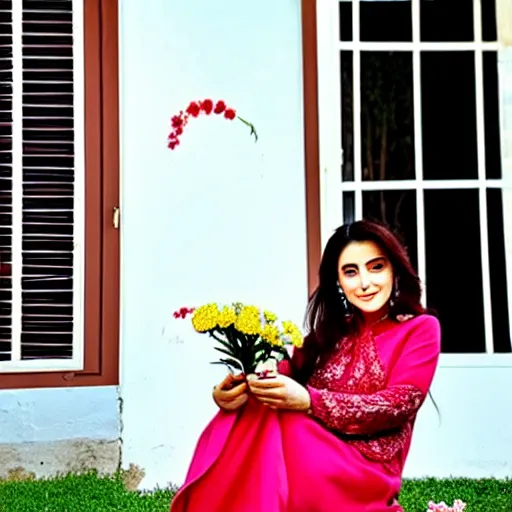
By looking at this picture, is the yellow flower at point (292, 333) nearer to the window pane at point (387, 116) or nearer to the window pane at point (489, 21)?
the window pane at point (387, 116)

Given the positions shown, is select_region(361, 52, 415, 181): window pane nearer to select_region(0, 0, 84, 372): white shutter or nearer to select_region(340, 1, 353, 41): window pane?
select_region(340, 1, 353, 41): window pane

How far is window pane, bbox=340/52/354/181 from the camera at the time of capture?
4098 millimetres

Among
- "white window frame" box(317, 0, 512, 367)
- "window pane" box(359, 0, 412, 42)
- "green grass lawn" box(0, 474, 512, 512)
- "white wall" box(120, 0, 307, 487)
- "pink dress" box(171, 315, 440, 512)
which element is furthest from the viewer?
"window pane" box(359, 0, 412, 42)

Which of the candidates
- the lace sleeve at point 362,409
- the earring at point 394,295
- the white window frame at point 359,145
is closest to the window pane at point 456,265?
the white window frame at point 359,145

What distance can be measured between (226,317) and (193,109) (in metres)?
1.72

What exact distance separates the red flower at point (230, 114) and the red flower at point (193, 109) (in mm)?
115

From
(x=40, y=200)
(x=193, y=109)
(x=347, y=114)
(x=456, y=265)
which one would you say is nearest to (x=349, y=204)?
(x=347, y=114)

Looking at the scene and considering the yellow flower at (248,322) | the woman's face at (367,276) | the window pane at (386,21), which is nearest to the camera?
the yellow flower at (248,322)

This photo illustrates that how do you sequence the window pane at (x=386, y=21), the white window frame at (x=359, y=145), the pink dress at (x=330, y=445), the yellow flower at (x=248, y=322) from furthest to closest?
the window pane at (x=386, y=21) → the white window frame at (x=359, y=145) → the yellow flower at (x=248, y=322) → the pink dress at (x=330, y=445)

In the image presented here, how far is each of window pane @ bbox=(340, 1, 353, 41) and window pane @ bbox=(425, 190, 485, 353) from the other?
2.64 ft

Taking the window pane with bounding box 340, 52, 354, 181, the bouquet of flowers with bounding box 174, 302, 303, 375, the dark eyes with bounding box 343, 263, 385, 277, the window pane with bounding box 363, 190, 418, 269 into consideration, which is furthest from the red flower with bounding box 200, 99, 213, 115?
the bouquet of flowers with bounding box 174, 302, 303, 375

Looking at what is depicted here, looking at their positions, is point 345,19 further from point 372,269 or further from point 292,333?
point 292,333

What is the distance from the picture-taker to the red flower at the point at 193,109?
12.6 ft

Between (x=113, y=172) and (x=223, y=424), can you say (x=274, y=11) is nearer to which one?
(x=113, y=172)
